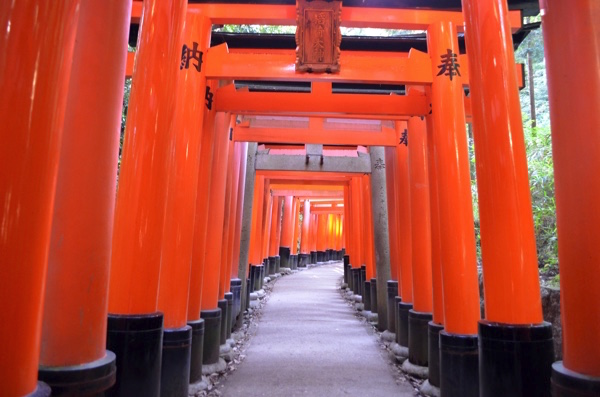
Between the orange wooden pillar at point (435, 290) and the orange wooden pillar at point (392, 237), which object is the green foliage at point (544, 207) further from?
the orange wooden pillar at point (435, 290)

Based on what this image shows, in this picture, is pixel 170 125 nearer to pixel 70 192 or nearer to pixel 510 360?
pixel 70 192

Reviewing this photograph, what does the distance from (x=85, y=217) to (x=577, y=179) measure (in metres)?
2.36

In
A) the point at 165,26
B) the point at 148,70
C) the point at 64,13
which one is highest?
the point at 165,26

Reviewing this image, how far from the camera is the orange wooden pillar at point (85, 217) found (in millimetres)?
1895

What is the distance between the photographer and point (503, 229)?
293 centimetres

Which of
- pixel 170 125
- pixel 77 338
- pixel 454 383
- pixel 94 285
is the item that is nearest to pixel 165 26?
pixel 170 125

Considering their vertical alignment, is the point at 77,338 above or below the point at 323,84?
below

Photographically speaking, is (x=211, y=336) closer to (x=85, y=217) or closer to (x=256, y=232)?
(x=85, y=217)

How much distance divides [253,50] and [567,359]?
550cm

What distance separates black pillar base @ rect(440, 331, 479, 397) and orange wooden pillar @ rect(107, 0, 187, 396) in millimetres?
2681

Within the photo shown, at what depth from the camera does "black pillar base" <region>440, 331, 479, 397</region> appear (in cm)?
388

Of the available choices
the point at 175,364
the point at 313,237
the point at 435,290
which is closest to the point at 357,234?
the point at 435,290

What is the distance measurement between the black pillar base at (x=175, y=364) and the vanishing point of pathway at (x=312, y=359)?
88cm

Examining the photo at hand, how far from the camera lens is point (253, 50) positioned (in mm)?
6172
